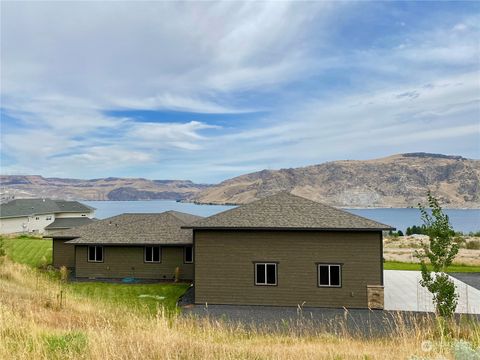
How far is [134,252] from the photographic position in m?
25.5

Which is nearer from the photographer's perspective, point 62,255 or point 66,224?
point 62,255

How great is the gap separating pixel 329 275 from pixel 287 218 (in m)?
3.56

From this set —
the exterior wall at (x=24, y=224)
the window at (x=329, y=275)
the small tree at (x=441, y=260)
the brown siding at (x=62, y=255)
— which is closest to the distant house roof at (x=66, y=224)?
the exterior wall at (x=24, y=224)

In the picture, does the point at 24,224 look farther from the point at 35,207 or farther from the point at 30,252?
the point at 30,252

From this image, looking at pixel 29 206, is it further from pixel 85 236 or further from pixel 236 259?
pixel 236 259

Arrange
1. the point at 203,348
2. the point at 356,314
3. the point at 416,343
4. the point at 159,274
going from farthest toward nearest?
the point at 159,274 → the point at 356,314 → the point at 416,343 → the point at 203,348

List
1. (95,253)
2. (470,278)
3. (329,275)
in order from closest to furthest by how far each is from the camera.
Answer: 1. (329,275)
2. (470,278)
3. (95,253)

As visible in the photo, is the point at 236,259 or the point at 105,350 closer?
the point at 105,350

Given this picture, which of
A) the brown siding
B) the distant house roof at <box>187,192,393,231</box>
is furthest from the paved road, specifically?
the brown siding

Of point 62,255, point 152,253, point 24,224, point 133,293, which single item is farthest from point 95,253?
point 24,224

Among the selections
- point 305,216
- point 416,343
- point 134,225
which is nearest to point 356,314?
point 305,216

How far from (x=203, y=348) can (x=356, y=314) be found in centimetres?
1374

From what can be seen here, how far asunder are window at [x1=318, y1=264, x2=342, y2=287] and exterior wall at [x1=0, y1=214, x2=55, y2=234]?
5268 centimetres

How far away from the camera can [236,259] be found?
19406mm
